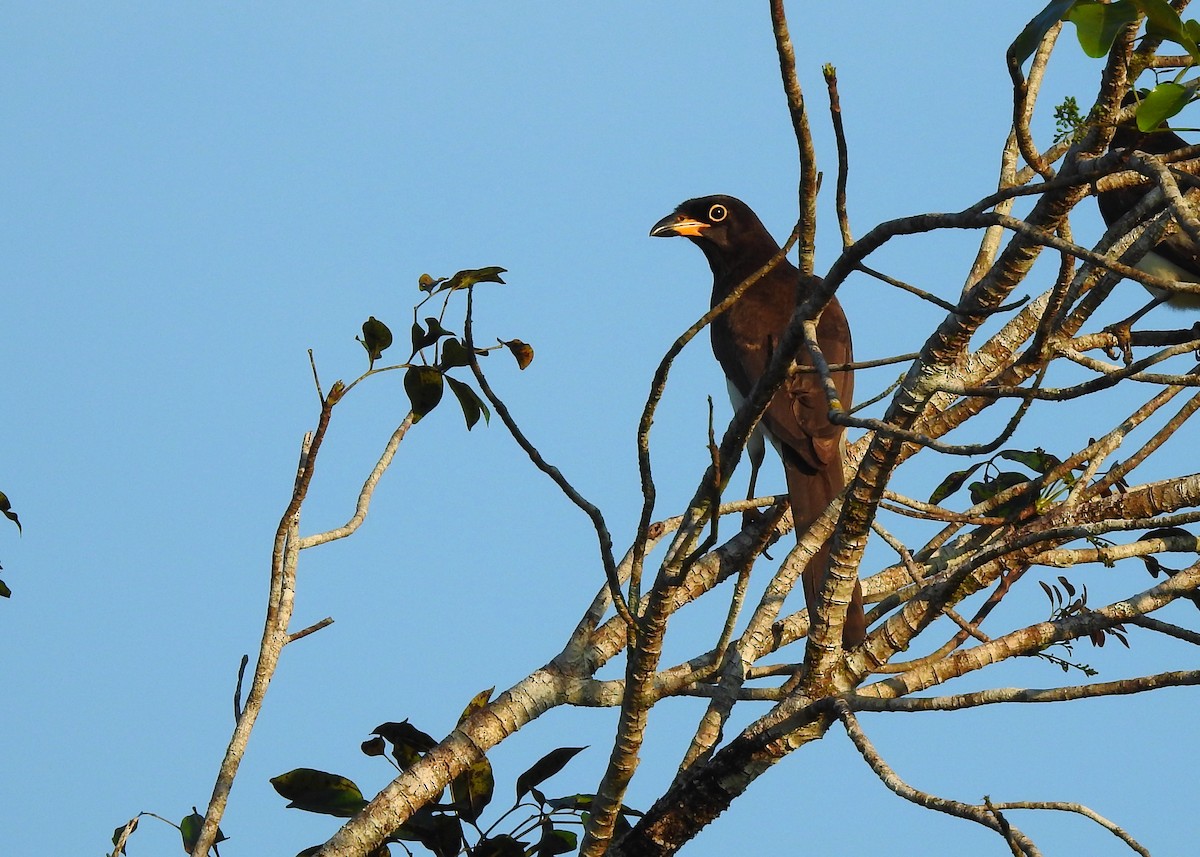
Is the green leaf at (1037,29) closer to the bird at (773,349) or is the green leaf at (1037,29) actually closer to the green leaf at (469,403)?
the bird at (773,349)

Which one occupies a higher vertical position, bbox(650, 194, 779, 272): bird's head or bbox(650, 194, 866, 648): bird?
bbox(650, 194, 779, 272): bird's head

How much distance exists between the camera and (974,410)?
15.1 feet

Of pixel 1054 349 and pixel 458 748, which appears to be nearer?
pixel 1054 349

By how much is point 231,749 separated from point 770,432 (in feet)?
10.1

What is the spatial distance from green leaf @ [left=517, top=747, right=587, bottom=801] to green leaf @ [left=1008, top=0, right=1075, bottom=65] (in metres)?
2.30

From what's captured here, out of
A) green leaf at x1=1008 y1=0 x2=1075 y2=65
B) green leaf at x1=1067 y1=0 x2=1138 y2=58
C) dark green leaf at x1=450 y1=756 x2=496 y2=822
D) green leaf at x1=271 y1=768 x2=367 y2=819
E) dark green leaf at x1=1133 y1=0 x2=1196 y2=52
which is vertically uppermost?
green leaf at x1=271 y1=768 x2=367 y2=819

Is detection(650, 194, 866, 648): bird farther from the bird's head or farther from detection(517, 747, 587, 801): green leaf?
detection(517, 747, 587, 801): green leaf

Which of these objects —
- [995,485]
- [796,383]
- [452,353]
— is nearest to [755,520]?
[796,383]

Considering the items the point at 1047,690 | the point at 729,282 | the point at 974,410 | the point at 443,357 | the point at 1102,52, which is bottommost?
the point at 1047,690

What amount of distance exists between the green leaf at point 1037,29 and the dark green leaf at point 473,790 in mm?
2456

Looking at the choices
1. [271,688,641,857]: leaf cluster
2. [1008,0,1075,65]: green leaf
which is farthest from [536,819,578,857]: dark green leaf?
[1008,0,1075,65]: green leaf

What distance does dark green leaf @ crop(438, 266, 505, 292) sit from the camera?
3.83m

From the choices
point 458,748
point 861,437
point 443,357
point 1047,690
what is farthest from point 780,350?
point 861,437

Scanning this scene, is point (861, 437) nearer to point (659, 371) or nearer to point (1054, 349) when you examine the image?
point (1054, 349)
